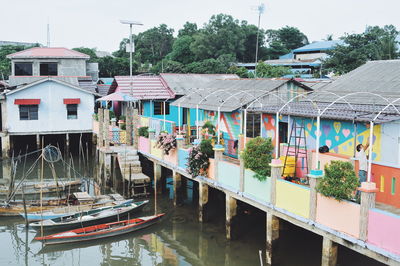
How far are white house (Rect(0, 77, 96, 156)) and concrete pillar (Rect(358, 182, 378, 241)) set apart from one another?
25719 millimetres

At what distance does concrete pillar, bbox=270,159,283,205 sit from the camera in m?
13.5

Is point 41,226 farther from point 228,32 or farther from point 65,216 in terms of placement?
point 228,32

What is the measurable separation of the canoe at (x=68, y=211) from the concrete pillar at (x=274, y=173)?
28.3ft

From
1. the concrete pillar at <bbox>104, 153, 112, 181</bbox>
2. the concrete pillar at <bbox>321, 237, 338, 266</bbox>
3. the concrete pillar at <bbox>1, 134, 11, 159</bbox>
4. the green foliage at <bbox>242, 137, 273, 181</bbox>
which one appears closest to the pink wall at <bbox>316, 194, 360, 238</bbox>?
the concrete pillar at <bbox>321, 237, 338, 266</bbox>

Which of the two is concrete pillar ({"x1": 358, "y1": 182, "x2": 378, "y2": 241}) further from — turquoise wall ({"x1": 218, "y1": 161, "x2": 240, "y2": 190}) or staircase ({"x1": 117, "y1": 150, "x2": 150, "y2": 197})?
staircase ({"x1": 117, "y1": 150, "x2": 150, "y2": 197})

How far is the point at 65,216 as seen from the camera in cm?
1866

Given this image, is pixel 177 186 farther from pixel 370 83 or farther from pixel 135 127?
pixel 370 83

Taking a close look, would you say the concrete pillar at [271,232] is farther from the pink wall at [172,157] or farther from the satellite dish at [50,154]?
the satellite dish at [50,154]

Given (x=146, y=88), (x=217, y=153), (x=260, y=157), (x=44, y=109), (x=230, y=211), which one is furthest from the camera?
(x=44, y=109)

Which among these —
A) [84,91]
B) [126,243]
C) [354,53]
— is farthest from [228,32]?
[126,243]

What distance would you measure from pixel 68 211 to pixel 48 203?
1.48 m

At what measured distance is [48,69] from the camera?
38.9m

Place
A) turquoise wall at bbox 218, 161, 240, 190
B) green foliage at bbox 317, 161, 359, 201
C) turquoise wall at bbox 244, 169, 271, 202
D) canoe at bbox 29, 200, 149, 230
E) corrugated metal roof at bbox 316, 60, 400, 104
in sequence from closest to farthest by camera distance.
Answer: green foliage at bbox 317, 161, 359, 201, turquoise wall at bbox 244, 169, 271, 202, corrugated metal roof at bbox 316, 60, 400, 104, turquoise wall at bbox 218, 161, 240, 190, canoe at bbox 29, 200, 149, 230

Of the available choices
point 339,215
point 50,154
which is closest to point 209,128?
point 50,154
